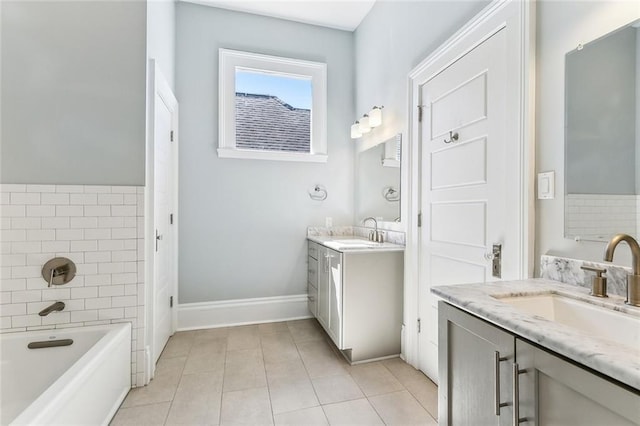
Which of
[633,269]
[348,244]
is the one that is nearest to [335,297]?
[348,244]

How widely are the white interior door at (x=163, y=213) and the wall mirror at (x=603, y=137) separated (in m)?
2.40

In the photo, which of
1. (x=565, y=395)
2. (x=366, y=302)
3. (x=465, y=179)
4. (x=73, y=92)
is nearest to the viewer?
(x=565, y=395)

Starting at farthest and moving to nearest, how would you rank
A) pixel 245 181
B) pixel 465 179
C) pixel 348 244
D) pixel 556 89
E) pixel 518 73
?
1. pixel 245 181
2. pixel 348 244
3. pixel 465 179
4. pixel 518 73
5. pixel 556 89

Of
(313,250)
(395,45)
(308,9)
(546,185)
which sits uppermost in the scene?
(308,9)

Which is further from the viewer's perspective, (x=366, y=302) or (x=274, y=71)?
(x=274, y=71)

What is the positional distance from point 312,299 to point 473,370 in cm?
223

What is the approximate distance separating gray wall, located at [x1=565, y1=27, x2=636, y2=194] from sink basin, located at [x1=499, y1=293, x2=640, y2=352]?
1.43 ft

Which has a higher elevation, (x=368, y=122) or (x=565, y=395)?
(x=368, y=122)

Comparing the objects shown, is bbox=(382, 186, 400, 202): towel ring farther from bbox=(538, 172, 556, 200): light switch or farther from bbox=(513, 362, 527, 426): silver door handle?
bbox=(513, 362, 527, 426): silver door handle

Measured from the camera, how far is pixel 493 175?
1.60 meters

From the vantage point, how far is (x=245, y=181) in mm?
3201

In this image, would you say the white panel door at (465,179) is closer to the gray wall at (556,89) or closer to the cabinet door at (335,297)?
the gray wall at (556,89)

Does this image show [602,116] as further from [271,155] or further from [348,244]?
[271,155]

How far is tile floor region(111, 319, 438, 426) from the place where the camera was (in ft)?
5.63
